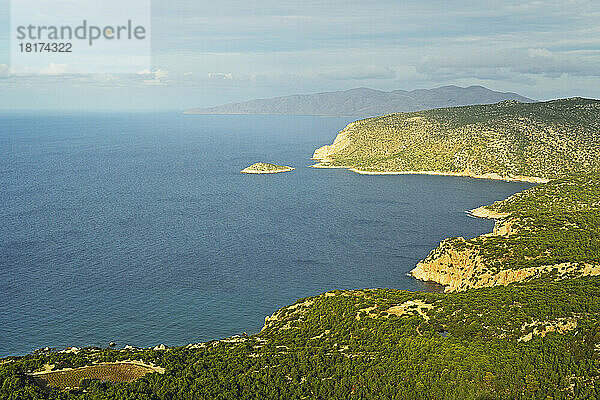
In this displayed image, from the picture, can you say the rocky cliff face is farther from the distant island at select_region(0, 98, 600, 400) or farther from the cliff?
the distant island at select_region(0, 98, 600, 400)

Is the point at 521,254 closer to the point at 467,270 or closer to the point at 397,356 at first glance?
the point at 467,270

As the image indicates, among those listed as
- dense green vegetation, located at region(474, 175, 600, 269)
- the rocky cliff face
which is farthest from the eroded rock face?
dense green vegetation, located at region(474, 175, 600, 269)

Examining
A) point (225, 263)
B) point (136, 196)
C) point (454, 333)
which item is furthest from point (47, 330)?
point (136, 196)

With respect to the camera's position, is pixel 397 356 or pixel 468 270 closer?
pixel 397 356

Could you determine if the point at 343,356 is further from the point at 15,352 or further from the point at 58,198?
the point at 58,198

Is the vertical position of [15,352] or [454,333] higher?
[454,333]

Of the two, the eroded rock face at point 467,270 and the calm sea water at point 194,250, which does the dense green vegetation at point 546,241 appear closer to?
the eroded rock face at point 467,270

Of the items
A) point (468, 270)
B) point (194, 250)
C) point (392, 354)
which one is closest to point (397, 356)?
point (392, 354)
